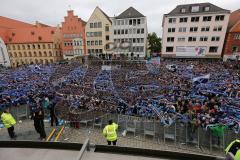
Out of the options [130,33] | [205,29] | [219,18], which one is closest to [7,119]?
[130,33]

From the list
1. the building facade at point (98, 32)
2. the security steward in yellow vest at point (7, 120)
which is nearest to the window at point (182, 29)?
the building facade at point (98, 32)

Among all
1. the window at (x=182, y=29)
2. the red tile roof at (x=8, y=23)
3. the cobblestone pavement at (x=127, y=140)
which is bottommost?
the cobblestone pavement at (x=127, y=140)

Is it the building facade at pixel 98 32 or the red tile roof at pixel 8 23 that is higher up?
the red tile roof at pixel 8 23

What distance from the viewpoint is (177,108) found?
10602mm

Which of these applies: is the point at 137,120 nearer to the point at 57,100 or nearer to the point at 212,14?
the point at 57,100

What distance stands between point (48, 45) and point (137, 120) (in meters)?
41.9

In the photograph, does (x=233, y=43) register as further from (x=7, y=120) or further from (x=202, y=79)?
(x=7, y=120)

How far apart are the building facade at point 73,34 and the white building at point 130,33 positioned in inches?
374

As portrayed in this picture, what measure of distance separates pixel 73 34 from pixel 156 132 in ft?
129

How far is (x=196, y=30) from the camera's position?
32781mm

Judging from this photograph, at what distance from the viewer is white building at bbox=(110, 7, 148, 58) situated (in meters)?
36.3

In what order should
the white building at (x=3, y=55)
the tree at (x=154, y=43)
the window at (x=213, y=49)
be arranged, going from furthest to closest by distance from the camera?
the tree at (x=154, y=43) < the white building at (x=3, y=55) < the window at (x=213, y=49)

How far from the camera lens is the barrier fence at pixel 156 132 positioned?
7898 mm

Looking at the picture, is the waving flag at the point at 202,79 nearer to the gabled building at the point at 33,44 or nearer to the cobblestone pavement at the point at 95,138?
the cobblestone pavement at the point at 95,138
